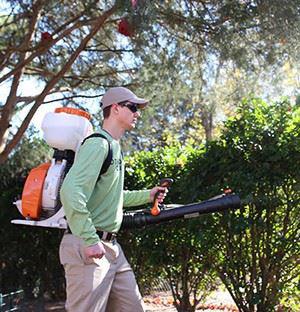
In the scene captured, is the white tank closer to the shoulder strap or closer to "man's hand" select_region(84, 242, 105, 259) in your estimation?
the shoulder strap

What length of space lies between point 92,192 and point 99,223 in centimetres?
19

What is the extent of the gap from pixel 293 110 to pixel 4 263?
5.91 m

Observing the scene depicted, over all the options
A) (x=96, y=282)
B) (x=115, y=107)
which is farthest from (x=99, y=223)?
(x=115, y=107)

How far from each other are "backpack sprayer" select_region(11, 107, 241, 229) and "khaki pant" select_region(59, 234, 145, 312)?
0.26 metres

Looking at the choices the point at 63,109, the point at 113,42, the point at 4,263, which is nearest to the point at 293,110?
the point at 63,109

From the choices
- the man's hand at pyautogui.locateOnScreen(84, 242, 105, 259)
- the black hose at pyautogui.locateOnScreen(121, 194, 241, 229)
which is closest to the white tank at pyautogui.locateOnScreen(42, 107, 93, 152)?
the black hose at pyautogui.locateOnScreen(121, 194, 241, 229)

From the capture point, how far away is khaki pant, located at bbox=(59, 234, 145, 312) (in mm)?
3234

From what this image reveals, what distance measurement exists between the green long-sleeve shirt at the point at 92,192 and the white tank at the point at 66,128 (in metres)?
0.55

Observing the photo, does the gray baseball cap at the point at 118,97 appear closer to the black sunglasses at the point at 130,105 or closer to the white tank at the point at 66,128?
the black sunglasses at the point at 130,105

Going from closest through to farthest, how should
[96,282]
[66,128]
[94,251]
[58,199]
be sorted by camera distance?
[94,251] → [96,282] → [58,199] → [66,128]

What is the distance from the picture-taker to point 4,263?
31.1 ft

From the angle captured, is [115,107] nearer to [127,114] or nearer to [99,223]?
[127,114]

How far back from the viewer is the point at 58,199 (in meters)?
3.61

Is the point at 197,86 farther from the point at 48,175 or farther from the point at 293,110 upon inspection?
the point at 48,175
